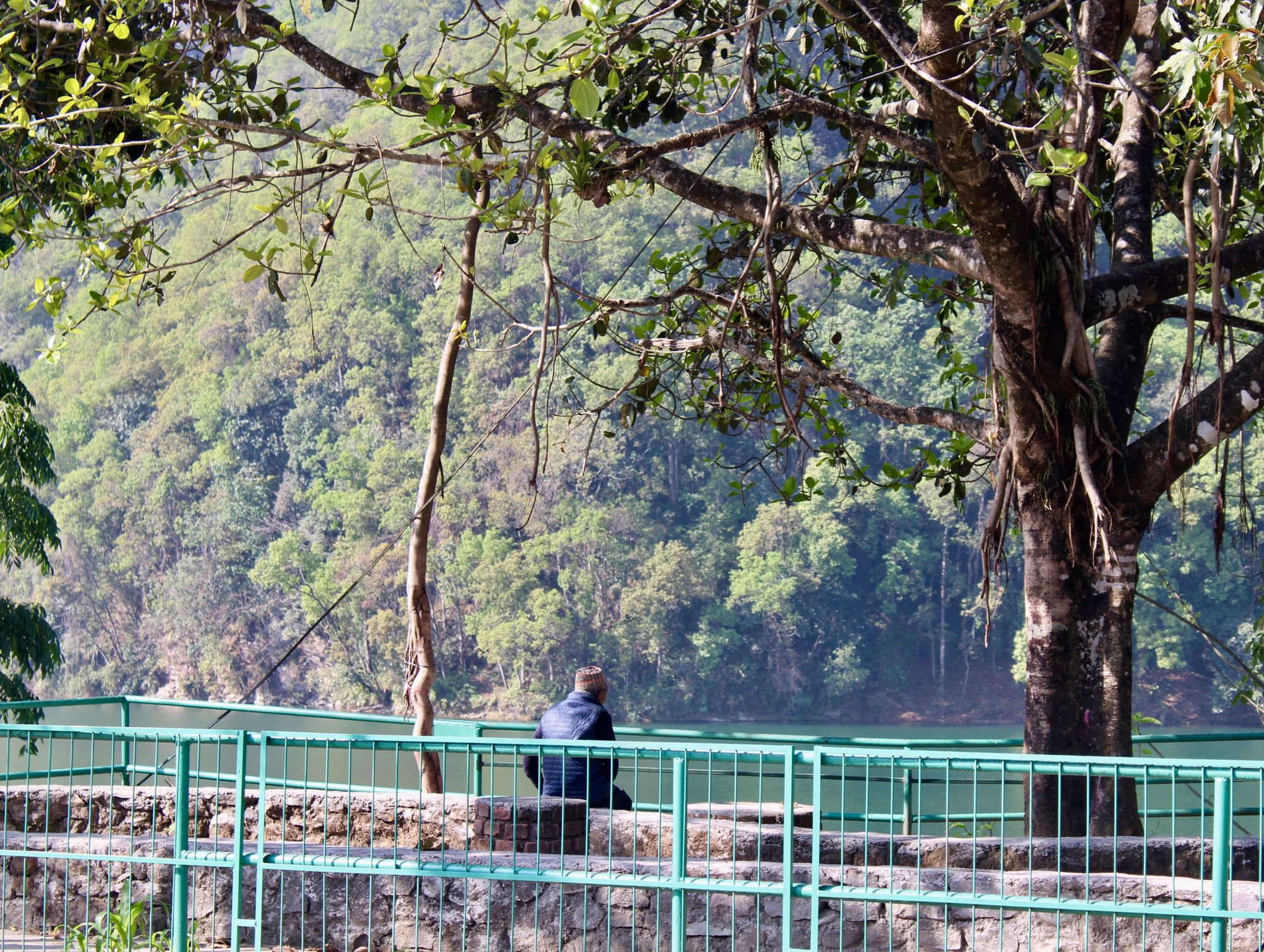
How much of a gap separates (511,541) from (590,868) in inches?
1901

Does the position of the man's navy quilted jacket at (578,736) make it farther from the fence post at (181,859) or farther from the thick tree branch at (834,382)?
the thick tree branch at (834,382)

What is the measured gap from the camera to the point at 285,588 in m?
55.0

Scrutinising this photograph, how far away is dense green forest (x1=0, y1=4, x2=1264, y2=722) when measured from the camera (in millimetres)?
51469

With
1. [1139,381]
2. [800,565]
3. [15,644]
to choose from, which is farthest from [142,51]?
[800,565]

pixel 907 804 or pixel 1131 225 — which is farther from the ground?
pixel 1131 225

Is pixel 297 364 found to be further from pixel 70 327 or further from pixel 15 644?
pixel 70 327

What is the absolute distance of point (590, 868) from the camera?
17.9ft

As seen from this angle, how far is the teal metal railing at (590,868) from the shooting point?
16.7ft

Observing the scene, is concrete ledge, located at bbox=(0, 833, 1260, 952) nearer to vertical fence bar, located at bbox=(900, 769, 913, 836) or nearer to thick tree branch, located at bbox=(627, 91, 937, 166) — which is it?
vertical fence bar, located at bbox=(900, 769, 913, 836)

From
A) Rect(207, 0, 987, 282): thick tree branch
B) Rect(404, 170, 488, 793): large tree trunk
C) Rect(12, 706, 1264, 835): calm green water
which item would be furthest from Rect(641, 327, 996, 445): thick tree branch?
Rect(12, 706, 1264, 835): calm green water

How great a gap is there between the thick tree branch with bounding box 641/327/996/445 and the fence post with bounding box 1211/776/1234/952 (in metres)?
3.04

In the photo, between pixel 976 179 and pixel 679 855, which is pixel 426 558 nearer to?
pixel 679 855

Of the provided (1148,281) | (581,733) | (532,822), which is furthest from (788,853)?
(1148,281)

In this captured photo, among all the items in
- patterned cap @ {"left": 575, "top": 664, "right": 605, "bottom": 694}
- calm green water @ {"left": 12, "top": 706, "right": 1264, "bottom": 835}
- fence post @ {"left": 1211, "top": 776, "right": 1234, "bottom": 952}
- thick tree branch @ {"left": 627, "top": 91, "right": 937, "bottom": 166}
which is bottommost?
calm green water @ {"left": 12, "top": 706, "right": 1264, "bottom": 835}
